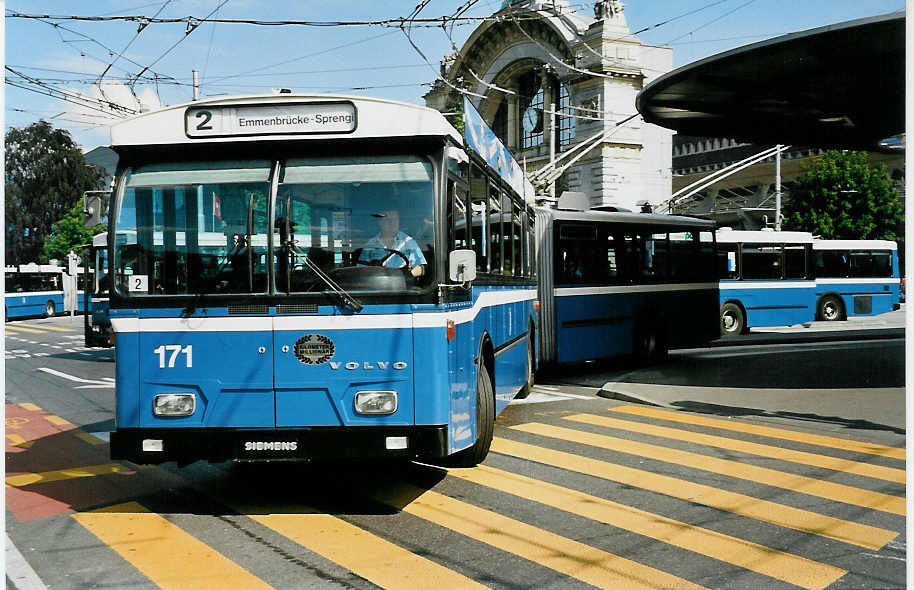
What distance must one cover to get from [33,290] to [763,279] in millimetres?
36555

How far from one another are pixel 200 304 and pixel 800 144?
1926cm

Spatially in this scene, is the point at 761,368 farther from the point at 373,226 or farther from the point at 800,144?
the point at 373,226

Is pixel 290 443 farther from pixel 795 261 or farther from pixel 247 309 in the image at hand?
pixel 795 261

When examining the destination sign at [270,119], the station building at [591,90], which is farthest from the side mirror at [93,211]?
the station building at [591,90]

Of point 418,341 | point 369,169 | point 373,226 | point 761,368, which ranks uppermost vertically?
point 369,169

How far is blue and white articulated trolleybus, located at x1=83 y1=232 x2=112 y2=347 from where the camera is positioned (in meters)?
20.8

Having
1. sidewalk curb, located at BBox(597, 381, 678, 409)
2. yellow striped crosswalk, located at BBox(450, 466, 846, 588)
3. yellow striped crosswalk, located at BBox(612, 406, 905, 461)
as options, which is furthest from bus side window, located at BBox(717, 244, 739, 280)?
yellow striped crosswalk, located at BBox(450, 466, 846, 588)

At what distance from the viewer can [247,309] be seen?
21.2ft

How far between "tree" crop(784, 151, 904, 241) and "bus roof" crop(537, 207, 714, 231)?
33467 millimetres

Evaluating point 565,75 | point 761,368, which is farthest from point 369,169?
point 565,75

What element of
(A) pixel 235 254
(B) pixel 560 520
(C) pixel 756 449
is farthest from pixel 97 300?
(B) pixel 560 520

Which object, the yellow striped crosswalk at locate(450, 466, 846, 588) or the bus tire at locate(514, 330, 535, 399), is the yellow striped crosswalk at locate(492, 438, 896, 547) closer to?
the yellow striped crosswalk at locate(450, 466, 846, 588)

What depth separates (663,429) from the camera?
10.5m

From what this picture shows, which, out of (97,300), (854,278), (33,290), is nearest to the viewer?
(97,300)
